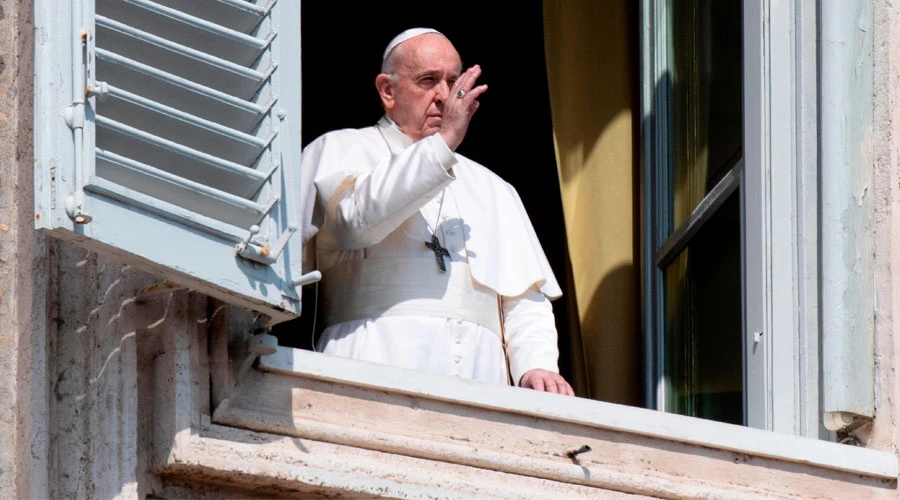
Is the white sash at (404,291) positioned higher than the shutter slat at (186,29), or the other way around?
the shutter slat at (186,29)

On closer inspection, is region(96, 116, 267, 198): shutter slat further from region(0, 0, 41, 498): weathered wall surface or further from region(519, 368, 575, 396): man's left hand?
region(519, 368, 575, 396): man's left hand

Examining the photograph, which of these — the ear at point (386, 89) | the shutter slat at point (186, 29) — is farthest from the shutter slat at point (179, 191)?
the ear at point (386, 89)

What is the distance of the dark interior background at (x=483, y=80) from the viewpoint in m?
7.29

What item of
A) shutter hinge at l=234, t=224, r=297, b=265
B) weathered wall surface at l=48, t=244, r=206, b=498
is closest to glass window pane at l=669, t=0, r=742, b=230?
shutter hinge at l=234, t=224, r=297, b=265

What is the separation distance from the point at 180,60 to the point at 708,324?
5.57 feet

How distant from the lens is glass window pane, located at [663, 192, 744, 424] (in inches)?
195

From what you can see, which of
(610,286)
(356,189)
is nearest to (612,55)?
(610,286)

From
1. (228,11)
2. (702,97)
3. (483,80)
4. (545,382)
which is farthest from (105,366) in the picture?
(483,80)

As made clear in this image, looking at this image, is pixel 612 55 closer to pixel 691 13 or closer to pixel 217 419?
pixel 691 13

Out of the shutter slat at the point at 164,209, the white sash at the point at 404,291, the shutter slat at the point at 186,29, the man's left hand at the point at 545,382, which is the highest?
the shutter slat at the point at 186,29

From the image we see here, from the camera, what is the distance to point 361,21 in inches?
295

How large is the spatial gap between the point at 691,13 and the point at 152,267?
217 centimetres

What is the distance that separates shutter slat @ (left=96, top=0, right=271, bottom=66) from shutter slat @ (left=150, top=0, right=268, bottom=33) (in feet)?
0.15

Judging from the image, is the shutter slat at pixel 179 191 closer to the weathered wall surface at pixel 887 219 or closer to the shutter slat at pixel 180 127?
the shutter slat at pixel 180 127
